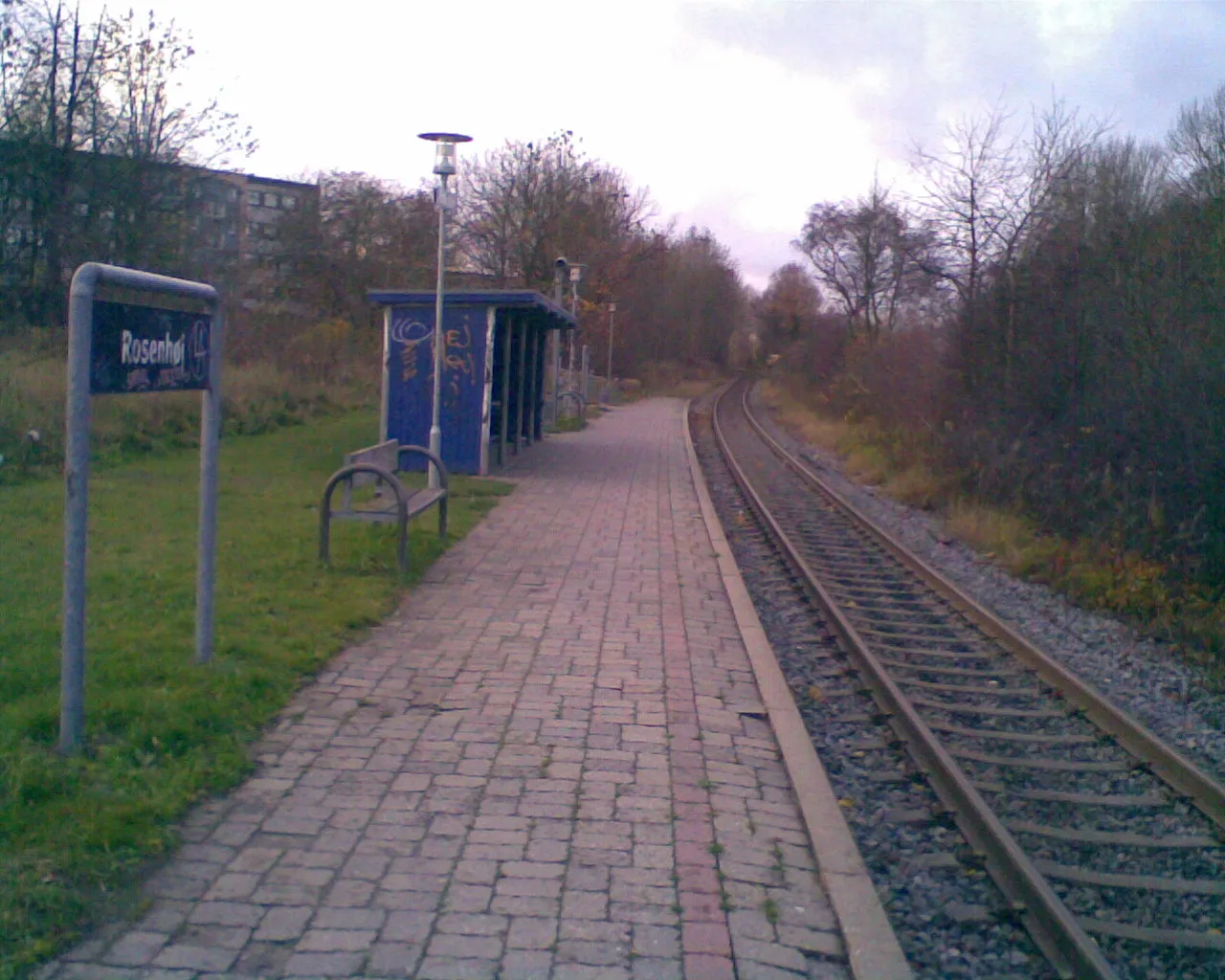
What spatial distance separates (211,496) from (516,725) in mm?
2057

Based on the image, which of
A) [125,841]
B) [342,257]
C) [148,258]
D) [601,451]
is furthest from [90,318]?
[342,257]

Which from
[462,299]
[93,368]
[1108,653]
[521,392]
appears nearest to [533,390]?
[521,392]

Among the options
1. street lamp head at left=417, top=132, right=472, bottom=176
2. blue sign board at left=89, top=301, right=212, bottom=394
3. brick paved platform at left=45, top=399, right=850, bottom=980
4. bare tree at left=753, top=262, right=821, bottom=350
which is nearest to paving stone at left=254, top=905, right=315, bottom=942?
brick paved platform at left=45, top=399, right=850, bottom=980

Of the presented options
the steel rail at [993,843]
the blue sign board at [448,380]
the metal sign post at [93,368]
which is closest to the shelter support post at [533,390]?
the blue sign board at [448,380]

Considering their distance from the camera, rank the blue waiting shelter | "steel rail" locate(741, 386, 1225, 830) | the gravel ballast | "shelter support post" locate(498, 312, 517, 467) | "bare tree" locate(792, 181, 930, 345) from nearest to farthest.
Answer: "steel rail" locate(741, 386, 1225, 830) → the gravel ballast → the blue waiting shelter → "shelter support post" locate(498, 312, 517, 467) → "bare tree" locate(792, 181, 930, 345)

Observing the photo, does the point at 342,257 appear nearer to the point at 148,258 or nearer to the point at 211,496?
the point at 148,258

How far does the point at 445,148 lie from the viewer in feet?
43.4

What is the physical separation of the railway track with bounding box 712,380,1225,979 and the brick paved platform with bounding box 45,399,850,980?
82 centimetres

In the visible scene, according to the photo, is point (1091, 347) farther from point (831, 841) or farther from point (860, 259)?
point (860, 259)

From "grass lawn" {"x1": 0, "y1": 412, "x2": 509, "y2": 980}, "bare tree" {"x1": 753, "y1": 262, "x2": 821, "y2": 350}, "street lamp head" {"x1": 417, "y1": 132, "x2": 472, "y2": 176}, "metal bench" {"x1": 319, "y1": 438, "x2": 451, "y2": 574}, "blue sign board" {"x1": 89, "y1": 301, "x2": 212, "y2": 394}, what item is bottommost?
"grass lawn" {"x1": 0, "y1": 412, "x2": 509, "y2": 980}

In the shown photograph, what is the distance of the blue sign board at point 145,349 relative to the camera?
16.0 ft

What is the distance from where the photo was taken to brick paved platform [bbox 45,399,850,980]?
12.1 ft

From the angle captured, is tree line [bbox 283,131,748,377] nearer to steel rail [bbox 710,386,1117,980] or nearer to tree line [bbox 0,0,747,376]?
tree line [bbox 0,0,747,376]

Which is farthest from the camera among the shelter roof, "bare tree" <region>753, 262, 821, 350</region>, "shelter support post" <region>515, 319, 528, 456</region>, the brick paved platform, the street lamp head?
"bare tree" <region>753, 262, 821, 350</region>
